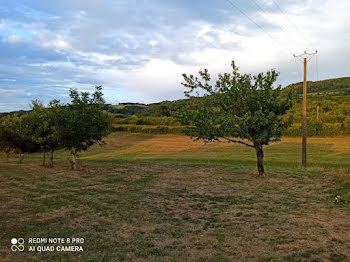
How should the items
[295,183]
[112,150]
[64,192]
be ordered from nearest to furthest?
1. [64,192]
2. [295,183]
3. [112,150]

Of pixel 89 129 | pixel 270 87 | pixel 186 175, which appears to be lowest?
pixel 186 175

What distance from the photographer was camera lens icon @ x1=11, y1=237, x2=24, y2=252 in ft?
33.3

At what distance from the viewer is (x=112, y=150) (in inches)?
2371

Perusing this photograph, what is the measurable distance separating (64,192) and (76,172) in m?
11.3

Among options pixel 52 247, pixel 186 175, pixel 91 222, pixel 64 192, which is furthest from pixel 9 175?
pixel 52 247

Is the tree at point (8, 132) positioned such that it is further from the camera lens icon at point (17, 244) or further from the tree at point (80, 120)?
the camera lens icon at point (17, 244)

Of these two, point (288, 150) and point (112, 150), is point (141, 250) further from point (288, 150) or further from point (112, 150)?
point (112, 150)

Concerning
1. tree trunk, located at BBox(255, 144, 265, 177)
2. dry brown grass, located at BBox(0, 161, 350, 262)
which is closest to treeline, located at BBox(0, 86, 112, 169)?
dry brown grass, located at BBox(0, 161, 350, 262)

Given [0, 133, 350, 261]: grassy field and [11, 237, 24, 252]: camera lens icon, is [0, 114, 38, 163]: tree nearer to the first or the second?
[0, 133, 350, 261]: grassy field

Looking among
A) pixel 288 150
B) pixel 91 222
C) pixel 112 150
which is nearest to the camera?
pixel 91 222

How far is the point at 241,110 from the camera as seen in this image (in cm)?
2559

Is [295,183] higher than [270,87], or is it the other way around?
[270,87]

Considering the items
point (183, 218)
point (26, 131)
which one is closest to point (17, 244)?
point (183, 218)

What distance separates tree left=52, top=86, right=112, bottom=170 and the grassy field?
154 inches
